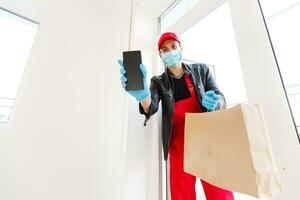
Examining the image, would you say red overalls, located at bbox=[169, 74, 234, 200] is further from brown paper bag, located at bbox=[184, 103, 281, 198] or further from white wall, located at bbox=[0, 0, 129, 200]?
white wall, located at bbox=[0, 0, 129, 200]

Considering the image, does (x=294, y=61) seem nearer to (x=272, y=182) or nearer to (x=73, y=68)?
(x=272, y=182)

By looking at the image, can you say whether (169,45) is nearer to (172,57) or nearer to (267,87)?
(172,57)

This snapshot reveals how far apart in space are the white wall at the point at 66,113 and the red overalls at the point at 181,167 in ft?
1.16

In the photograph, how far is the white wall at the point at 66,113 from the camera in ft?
2.90

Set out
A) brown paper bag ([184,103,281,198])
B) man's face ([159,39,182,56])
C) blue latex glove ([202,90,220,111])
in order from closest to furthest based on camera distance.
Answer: brown paper bag ([184,103,281,198]) → blue latex glove ([202,90,220,111]) → man's face ([159,39,182,56])

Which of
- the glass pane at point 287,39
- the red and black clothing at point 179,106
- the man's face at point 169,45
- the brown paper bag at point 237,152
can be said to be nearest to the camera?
the brown paper bag at point 237,152

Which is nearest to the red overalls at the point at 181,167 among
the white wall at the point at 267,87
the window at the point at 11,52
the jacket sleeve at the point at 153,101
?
the jacket sleeve at the point at 153,101

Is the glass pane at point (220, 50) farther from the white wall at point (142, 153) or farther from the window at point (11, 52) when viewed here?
the window at point (11, 52)

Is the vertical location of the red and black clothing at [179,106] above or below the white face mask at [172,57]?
below

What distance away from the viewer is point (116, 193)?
3.14 feet

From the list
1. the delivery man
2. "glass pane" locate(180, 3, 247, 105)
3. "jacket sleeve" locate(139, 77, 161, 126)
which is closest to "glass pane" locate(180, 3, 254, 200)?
"glass pane" locate(180, 3, 247, 105)

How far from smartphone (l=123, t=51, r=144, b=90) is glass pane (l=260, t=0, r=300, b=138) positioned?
548mm

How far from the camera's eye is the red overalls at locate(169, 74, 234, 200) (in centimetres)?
63

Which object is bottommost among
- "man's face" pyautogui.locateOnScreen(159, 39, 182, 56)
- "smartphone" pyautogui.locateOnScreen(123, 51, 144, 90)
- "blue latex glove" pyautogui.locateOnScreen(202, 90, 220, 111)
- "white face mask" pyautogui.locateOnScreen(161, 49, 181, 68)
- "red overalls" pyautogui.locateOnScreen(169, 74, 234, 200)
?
"red overalls" pyautogui.locateOnScreen(169, 74, 234, 200)
